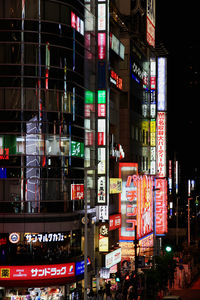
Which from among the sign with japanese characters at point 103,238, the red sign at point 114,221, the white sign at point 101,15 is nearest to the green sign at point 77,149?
the sign with japanese characters at point 103,238

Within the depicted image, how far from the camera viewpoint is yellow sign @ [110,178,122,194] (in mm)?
54656

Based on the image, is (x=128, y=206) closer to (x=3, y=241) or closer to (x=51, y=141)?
(x=51, y=141)

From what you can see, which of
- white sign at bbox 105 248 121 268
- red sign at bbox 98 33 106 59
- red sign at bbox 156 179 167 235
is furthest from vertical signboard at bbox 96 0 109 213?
red sign at bbox 156 179 167 235

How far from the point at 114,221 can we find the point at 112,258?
13.8ft

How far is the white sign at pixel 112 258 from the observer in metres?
50.3

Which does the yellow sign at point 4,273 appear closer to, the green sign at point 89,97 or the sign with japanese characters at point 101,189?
the sign with japanese characters at point 101,189

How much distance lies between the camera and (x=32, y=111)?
134 ft

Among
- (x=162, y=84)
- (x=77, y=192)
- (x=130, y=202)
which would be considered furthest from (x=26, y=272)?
(x=162, y=84)

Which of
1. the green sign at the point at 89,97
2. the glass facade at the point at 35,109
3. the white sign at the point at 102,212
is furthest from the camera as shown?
the white sign at the point at 102,212

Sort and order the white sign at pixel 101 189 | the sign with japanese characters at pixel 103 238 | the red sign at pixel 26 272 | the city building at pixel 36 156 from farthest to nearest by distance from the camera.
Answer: the sign with japanese characters at pixel 103 238
the white sign at pixel 101 189
the city building at pixel 36 156
the red sign at pixel 26 272

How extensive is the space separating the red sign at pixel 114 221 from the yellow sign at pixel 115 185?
7.59 feet

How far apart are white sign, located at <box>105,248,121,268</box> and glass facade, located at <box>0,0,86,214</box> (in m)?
9.80

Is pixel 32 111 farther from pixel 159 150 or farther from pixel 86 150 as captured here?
pixel 159 150

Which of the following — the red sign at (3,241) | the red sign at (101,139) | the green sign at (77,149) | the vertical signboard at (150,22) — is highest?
the vertical signboard at (150,22)
